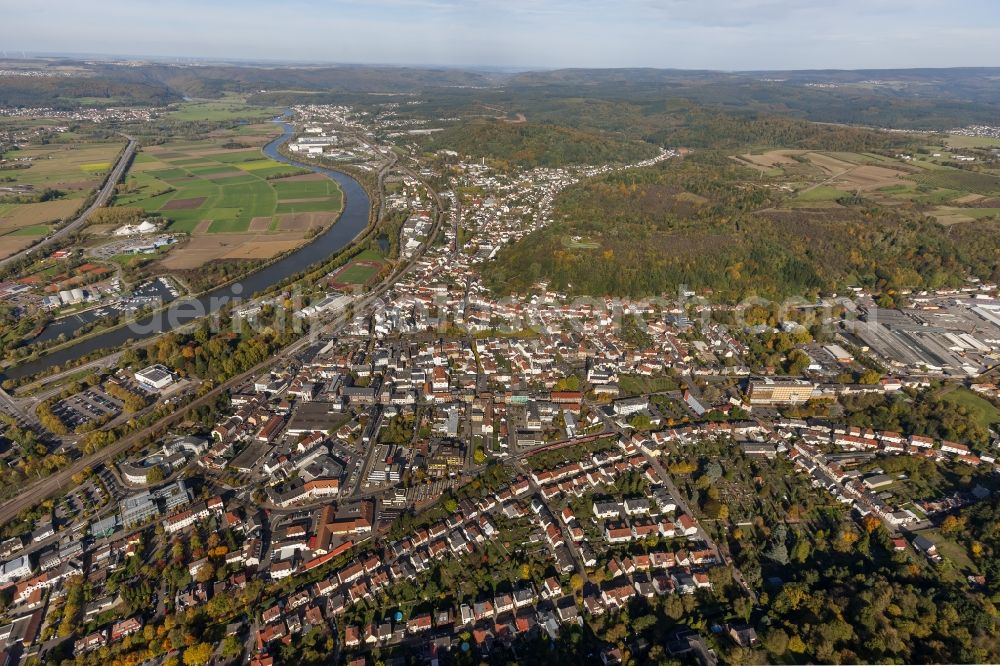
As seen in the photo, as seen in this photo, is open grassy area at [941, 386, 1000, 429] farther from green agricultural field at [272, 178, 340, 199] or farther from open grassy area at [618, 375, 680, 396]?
green agricultural field at [272, 178, 340, 199]

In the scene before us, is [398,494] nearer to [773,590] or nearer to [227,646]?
[227,646]

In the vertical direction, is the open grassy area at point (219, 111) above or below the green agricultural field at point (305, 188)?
above

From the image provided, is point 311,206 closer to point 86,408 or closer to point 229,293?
point 229,293

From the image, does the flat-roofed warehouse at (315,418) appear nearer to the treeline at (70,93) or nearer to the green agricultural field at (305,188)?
the green agricultural field at (305,188)

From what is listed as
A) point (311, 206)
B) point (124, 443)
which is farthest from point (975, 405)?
point (311, 206)

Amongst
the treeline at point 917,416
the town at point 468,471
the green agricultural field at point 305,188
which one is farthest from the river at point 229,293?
the treeline at point 917,416

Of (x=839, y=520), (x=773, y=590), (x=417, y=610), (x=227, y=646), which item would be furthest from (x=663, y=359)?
(x=227, y=646)

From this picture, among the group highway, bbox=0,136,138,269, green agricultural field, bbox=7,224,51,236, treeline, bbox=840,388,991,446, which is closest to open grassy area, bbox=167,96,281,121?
highway, bbox=0,136,138,269
